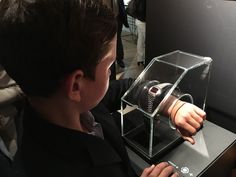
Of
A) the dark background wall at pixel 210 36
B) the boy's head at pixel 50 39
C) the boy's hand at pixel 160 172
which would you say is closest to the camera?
the boy's head at pixel 50 39

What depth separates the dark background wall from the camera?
742mm

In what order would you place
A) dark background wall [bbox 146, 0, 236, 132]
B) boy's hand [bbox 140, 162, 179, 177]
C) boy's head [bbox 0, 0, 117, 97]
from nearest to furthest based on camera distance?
boy's head [bbox 0, 0, 117, 97], boy's hand [bbox 140, 162, 179, 177], dark background wall [bbox 146, 0, 236, 132]

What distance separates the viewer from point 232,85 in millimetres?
786

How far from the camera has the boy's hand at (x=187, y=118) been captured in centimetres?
66

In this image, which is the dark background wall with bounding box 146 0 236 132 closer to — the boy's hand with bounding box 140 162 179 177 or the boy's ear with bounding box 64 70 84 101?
the boy's hand with bounding box 140 162 179 177

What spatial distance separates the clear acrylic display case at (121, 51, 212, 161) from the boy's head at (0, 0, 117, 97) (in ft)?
0.85

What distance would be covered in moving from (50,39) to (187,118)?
427 mm

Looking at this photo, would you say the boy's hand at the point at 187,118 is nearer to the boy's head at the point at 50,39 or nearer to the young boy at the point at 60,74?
the young boy at the point at 60,74

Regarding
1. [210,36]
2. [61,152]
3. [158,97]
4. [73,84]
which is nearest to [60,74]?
[73,84]

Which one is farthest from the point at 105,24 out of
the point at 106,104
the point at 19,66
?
the point at 106,104

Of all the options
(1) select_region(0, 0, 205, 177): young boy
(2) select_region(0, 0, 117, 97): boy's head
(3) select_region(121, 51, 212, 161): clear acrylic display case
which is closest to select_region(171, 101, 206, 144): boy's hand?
(3) select_region(121, 51, 212, 161): clear acrylic display case

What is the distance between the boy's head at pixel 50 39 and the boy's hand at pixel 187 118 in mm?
319

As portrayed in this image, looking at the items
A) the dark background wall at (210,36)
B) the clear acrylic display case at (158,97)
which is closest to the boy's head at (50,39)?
the clear acrylic display case at (158,97)

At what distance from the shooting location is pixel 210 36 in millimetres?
785
